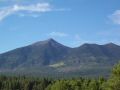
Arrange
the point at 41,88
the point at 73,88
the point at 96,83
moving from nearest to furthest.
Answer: the point at 96,83, the point at 73,88, the point at 41,88

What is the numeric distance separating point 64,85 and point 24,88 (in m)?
75.0

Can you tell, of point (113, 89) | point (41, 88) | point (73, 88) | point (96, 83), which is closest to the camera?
point (113, 89)

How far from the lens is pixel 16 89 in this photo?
194 metres

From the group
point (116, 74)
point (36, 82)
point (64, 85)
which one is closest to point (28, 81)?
point (36, 82)

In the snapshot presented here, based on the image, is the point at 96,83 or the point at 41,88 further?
the point at 41,88

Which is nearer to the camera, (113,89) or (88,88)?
(113,89)

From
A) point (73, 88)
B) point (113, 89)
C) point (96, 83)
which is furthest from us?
point (73, 88)

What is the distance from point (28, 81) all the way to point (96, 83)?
102m

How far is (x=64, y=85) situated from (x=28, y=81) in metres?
78.5

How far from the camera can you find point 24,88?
194m

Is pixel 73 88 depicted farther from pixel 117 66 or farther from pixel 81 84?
pixel 117 66

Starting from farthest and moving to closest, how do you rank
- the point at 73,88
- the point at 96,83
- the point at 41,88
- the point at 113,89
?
the point at 41,88 → the point at 73,88 → the point at 96,83 → the point at 113,89

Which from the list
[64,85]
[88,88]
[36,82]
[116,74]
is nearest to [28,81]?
[36,82]

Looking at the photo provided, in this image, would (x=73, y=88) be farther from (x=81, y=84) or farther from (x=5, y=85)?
(x=5, y=85)
